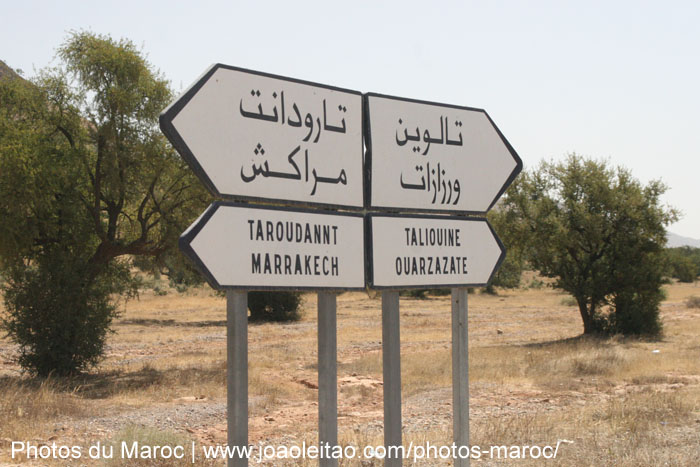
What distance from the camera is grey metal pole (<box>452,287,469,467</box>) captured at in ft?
13.9

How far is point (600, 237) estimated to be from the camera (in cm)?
2508

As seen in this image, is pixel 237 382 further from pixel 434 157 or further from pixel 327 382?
pixel 434 157

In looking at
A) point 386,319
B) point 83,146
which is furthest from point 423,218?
point 83,146

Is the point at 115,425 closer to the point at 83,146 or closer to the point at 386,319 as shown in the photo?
the point at 386,319

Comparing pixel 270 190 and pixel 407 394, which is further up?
pixel 270 190

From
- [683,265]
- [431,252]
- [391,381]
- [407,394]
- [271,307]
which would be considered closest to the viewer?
[391,381]

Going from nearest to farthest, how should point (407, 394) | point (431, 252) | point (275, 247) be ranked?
point (275, 247) < point (431, 252) < point (407, 394)

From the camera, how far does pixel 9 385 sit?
13828 millimetres

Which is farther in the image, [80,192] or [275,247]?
[80,192]

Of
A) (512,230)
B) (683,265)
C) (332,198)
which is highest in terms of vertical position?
(512,230)

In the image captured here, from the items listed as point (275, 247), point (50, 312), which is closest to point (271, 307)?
point (50, 312)

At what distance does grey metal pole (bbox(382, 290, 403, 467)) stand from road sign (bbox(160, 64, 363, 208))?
2.46ft

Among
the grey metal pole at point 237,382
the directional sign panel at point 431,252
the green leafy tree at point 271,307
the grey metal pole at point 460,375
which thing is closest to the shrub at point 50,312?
the grey metal pole at point 460,375

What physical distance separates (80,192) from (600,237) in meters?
19.3
